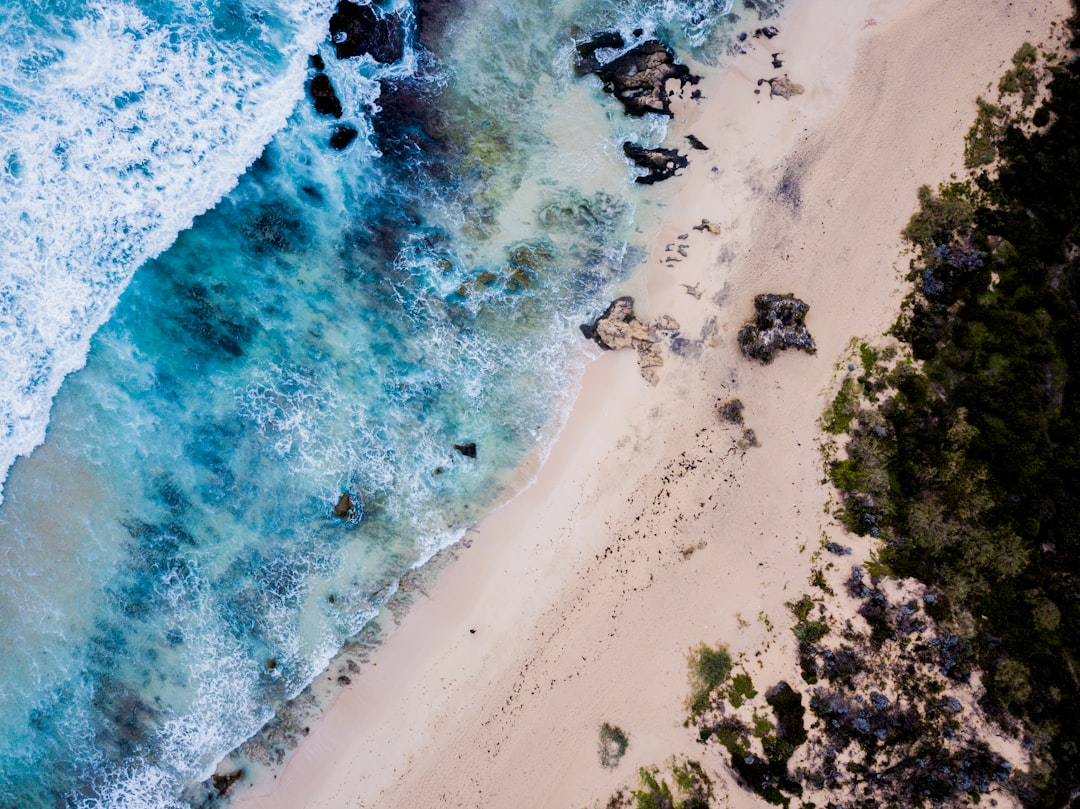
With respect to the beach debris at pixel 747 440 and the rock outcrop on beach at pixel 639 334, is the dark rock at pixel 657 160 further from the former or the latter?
the beach debris at pixel 747 440

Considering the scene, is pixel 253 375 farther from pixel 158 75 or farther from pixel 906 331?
pixel 906 331

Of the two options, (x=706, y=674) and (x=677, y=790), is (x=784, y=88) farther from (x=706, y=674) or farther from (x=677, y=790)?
(x=677, y=790)

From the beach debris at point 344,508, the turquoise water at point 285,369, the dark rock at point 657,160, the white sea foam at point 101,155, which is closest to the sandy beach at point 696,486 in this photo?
the dark rock at point 657,160

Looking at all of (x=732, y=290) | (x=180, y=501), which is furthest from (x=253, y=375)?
(x=732, y=290)

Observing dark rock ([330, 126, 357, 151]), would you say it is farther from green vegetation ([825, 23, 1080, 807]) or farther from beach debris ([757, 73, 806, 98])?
green vegetation ([825, 23, 1080, 807])

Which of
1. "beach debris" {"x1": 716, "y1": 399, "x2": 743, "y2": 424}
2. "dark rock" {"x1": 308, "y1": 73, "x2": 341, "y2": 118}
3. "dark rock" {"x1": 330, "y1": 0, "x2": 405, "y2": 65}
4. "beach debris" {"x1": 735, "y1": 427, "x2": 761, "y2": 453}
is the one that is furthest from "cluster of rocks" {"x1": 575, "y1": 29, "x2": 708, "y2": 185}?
"beach debris" {"x1": 735, "y1": 427, "x2": 761, "y2": 453}
